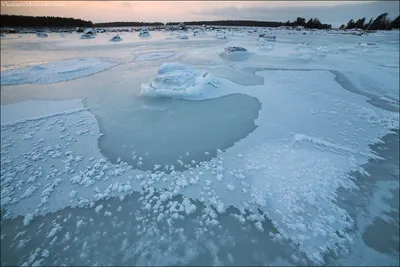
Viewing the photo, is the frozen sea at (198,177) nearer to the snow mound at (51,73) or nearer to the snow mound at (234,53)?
the snow mound at (51,73)

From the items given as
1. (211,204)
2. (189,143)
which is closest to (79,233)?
(211,204)

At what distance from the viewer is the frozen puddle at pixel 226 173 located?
2.49 metres

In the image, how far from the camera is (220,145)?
3.95 metres

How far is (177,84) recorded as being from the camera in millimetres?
6508

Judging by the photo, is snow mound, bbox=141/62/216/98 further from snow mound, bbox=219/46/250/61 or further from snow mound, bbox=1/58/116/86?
snow mound, bbox=219/46/250/61

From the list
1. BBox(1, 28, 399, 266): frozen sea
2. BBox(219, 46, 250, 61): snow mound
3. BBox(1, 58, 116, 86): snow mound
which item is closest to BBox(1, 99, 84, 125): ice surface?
BBox(1, 28, 399, 266): frozen sea

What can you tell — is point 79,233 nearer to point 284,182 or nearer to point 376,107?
point 284,182

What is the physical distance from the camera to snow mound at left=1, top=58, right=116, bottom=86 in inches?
314

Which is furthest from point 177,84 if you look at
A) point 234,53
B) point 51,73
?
point 234,53

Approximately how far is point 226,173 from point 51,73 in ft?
31.8

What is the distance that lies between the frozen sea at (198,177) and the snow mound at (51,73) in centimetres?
173

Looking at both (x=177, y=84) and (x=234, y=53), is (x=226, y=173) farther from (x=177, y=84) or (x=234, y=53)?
(x=234, y=53)

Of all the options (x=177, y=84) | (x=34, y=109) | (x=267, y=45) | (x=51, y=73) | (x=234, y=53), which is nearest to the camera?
(x=34, y=109)

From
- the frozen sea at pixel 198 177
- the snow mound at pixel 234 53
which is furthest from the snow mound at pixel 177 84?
the snow mound at pixel 234 53
